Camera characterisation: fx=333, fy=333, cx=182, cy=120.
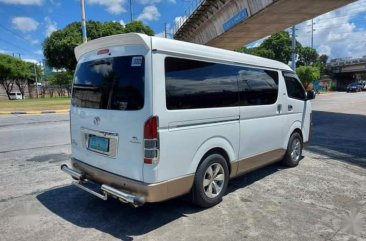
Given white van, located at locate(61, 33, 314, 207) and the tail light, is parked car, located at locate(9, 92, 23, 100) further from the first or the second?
the tail light

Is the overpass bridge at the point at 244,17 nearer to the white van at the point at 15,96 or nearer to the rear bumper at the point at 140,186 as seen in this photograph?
the rear bumper at the point at 140,186

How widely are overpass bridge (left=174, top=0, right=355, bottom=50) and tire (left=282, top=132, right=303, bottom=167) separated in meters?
8.57

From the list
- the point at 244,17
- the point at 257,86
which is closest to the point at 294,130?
the point at 257,86

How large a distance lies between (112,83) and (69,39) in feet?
133

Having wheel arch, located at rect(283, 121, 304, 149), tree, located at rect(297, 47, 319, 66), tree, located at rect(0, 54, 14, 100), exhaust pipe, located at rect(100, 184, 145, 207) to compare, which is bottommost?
exhaust pipe, located at rect(100, 184, 145, 207)

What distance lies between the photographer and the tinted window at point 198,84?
3889 millimetres

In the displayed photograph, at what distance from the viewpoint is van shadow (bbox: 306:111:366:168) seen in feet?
25.5

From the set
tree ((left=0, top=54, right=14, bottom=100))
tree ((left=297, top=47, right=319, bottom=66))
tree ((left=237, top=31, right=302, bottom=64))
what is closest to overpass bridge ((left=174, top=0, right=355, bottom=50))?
tree ((left=0, top=54, right=14, bottom=100))

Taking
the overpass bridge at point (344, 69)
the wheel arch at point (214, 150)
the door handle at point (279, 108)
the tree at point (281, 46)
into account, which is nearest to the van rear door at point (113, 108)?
the wheel arch at point (214, 150)

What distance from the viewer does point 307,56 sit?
3135 inches

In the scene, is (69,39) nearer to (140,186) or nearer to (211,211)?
(211,211)

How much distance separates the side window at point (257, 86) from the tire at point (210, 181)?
998 mm

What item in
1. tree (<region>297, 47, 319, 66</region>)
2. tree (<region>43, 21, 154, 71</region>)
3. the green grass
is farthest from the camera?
tree (<region>297, 47, 319, 66</region>)

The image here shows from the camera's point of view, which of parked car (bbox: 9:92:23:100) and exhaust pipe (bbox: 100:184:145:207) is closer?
exhaust pipe (bbox: 100:184:145:207)
